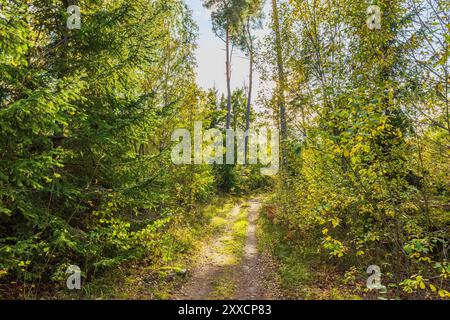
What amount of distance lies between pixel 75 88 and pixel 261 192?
24105 mm

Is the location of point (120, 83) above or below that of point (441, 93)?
above

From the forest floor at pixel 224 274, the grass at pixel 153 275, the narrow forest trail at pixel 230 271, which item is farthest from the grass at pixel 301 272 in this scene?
the grass at pixel 153 275

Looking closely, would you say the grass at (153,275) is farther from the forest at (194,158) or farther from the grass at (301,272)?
the grass at (301,272)

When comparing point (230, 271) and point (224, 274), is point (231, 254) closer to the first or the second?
point (230, 271)

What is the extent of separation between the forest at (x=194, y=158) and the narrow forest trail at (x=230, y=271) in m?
0.08

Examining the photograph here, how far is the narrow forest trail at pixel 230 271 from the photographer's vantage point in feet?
22.1

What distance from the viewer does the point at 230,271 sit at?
8.33 m

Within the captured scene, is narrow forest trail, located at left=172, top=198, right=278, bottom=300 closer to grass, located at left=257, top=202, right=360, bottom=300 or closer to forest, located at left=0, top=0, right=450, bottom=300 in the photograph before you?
forest, located at left=0, top=0, right=450, bottom=300

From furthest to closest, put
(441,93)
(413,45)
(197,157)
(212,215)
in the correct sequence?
(212,215)
(197,157)
(413,45)
(441,93)

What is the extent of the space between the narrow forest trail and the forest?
8cm

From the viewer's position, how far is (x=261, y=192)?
27.4 meters

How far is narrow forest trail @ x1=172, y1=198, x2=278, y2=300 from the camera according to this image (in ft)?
22.1
